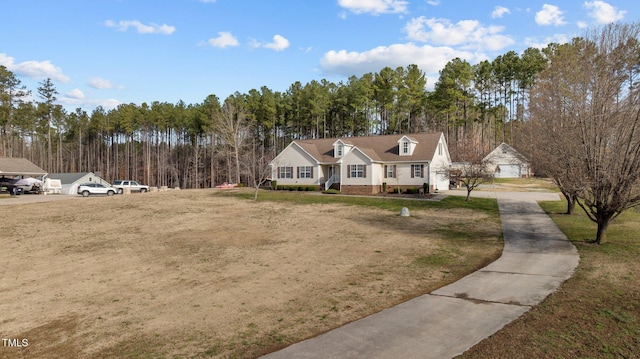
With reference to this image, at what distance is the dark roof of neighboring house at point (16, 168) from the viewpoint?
41.6 metres

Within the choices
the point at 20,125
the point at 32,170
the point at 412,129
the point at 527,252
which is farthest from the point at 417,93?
the point at 20,125

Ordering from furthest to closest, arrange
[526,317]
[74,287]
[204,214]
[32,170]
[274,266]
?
[32,170] → [204,214] → [274,266] → [74,287] → [526,317]

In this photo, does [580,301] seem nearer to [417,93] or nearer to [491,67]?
[417,93]

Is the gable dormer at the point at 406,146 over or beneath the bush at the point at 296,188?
over

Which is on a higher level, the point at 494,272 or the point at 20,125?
the point at 20,125

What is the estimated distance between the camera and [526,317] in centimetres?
638

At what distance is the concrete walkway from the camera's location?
529 centimetres

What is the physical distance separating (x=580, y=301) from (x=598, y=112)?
24.8 ft

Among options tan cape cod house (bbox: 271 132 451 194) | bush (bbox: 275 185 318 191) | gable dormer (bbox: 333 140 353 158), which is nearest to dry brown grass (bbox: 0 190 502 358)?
tan cape cod house (bbox: 271 132 451 194)

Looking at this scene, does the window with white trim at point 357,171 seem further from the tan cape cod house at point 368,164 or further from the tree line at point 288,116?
the tree line at point 288,116

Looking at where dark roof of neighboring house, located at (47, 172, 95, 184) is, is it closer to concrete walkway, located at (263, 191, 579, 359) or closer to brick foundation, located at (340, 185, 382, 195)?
brick foundation, located at (340, 185, 382, 195)

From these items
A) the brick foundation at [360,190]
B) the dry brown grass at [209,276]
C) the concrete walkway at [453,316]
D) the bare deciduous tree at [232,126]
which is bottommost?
the dry brown grass at [209,276]

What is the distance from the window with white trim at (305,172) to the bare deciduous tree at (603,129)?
90.9 feet

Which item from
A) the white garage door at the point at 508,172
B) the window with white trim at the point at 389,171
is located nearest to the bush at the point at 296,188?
the window with white trim at the point at 389,171
